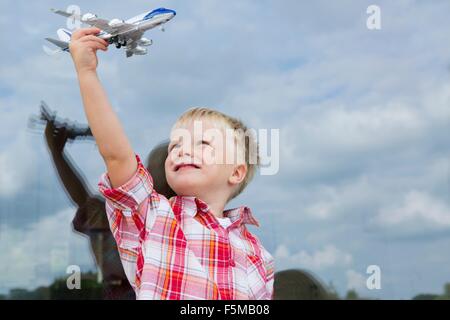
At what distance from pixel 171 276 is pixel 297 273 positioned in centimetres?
76

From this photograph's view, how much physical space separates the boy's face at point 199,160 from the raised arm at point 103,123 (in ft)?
0.53

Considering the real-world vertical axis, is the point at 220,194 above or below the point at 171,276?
above

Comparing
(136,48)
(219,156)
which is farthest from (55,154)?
(219,156)

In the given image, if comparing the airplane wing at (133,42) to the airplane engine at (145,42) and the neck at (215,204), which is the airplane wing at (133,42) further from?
the neck at (215,204)

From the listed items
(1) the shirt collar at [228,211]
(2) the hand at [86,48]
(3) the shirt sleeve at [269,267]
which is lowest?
(3) the shirt sleeve at [269,267]

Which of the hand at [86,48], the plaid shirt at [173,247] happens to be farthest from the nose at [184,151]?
the hand at [86,48]

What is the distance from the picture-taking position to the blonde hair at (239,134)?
1514mm

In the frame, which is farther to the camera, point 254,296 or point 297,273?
point 297,273

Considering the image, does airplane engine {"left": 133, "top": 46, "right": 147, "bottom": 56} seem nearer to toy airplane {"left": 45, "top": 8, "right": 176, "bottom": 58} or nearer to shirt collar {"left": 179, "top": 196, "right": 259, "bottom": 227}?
toy airplane {"left": 45, "top": 8, "right": 176, "bottom": 58}

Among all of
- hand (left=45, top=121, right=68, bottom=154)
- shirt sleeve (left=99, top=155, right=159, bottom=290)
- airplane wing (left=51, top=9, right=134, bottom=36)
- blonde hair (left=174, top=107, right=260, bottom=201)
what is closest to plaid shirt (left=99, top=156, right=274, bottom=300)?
shirt sleeve (left=99, top=155, right=159, bottom=290)
